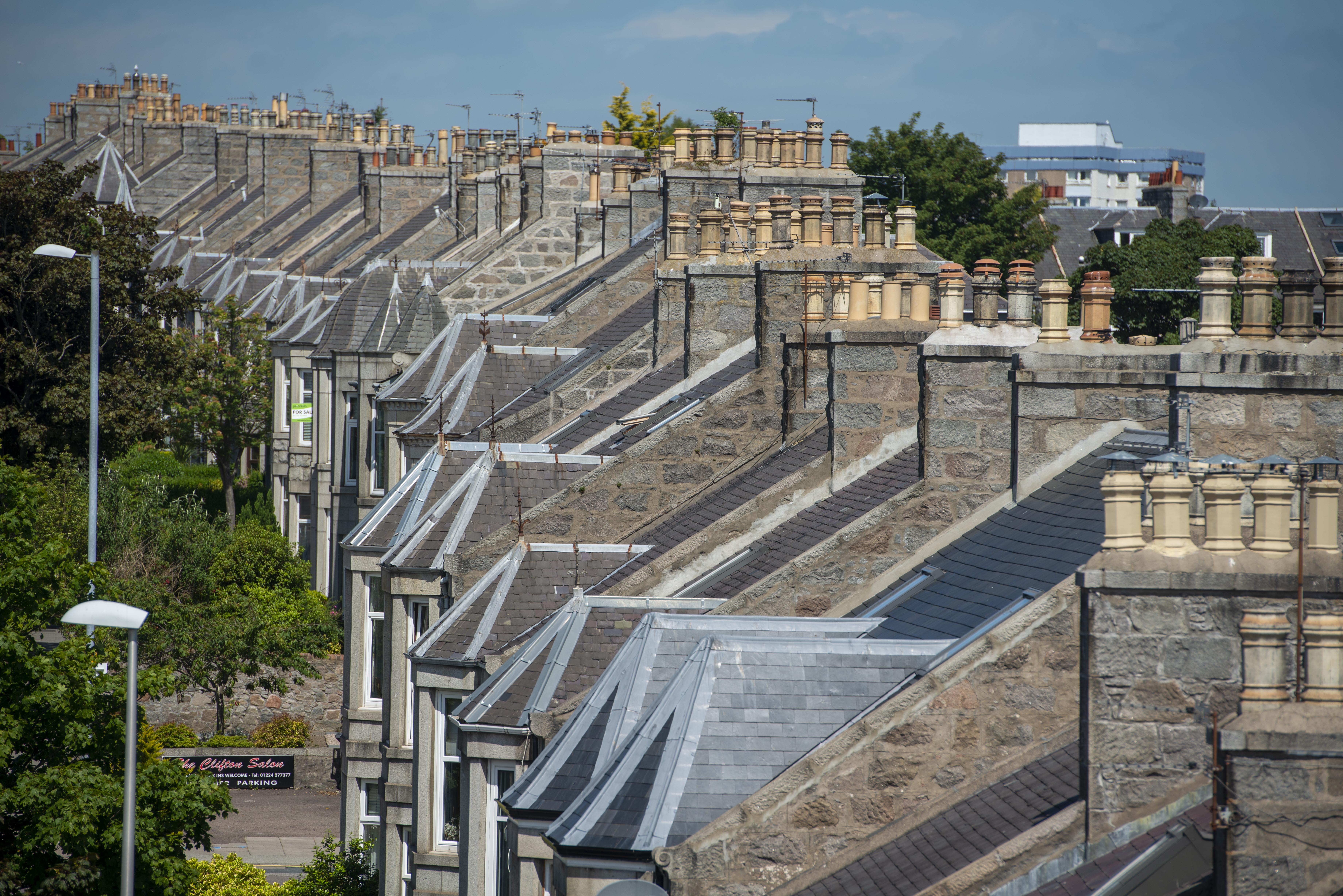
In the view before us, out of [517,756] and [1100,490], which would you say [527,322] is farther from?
[1100,490]

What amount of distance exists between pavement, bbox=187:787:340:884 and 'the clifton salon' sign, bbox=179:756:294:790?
8.8 inches

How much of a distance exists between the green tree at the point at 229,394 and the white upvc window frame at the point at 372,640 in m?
30.8

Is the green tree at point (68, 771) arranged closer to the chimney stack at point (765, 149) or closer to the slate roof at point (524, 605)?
the slate roof at point (524, 605)

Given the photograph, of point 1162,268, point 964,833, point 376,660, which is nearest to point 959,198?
point 1162,268

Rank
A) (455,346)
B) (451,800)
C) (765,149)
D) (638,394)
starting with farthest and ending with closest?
(455,346), (765,149), (638,394), (451,800)

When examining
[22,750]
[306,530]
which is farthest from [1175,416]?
[306,530]

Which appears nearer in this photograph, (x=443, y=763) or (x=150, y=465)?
(x=443, y=763)

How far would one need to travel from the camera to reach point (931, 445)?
1528 cm

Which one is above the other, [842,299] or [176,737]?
[842,299]

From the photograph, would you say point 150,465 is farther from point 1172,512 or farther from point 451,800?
point 1172,512

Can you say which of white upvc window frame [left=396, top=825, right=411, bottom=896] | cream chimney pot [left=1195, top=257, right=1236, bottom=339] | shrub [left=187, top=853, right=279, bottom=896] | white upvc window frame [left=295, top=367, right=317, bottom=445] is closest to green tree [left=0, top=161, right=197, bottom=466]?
white upvc window frame [left=295, top=367, right=317, bottom=445]

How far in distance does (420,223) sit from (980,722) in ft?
166

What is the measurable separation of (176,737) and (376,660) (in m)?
12.6

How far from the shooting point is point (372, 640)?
1073 inches
